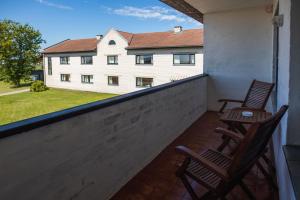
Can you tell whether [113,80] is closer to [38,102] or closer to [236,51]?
[38,102]

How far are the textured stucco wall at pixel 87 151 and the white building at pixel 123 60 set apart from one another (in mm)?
14647

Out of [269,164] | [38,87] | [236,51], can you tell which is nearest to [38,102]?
[38,87]

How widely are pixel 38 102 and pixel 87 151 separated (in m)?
21.1

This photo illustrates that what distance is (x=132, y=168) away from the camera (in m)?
2.67

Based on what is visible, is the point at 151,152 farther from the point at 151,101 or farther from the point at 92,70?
the point at 92,70

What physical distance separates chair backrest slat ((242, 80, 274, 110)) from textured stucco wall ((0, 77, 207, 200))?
1.31 m

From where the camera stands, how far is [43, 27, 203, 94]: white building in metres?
18.2

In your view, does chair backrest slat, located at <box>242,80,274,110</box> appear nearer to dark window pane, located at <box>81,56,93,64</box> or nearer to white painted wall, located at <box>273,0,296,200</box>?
white painted wall, located at <box>273,0,296,200</box>

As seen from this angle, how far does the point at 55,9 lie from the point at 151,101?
44.3 metres

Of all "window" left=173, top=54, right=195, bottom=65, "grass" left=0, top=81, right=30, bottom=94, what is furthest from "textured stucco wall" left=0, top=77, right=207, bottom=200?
"grass" left=0, top=81, right=30, bottom=94

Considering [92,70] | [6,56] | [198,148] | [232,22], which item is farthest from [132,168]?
[6,56]

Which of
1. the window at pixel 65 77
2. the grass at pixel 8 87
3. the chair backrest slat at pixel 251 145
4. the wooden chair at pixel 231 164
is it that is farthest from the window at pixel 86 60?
the chair backrest slat at pixel 251 145

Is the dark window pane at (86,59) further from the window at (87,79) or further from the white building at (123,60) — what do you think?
the window at (87,79)

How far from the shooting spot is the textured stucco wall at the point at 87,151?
1414mm
